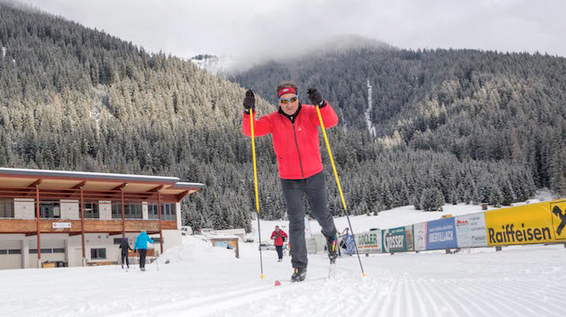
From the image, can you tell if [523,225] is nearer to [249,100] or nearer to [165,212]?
[249,100]

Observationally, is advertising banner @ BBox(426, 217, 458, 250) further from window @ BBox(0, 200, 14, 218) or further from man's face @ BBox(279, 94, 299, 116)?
window @ BBox(0, 200, 14, 218)

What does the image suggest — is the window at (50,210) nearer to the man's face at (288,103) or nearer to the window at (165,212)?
the window at (165,212)

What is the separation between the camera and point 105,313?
10.8 feet

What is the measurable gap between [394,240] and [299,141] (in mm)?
20671

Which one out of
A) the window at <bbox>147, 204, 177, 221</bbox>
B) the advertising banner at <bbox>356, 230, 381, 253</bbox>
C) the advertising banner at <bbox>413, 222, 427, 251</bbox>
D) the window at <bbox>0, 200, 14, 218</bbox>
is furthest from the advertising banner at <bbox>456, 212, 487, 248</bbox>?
the window at <bbox>0, 200, 14, 218</bbox>

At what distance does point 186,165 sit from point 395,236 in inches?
3808

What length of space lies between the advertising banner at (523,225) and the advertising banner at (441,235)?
2424 mm

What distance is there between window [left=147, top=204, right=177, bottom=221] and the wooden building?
0.08m

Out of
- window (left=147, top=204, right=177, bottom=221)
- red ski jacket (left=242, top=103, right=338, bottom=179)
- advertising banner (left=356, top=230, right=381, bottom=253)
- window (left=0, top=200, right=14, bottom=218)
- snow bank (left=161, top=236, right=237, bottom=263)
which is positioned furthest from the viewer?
window (left=147, top=204, right=177, bottom=221)

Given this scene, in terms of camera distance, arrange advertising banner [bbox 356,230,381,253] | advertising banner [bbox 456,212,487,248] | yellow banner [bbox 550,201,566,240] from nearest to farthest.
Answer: yellow banner [bbox 550,201,566,240]
advertising banner [bbox 456,212,487,248]
advertising banner [bbox 356,230,381,253]

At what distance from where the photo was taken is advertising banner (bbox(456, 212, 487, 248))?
17094mm

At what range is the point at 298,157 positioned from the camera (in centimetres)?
572

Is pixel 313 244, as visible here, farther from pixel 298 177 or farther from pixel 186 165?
pixel 186 165

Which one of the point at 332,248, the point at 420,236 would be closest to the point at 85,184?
the point at 420,236
